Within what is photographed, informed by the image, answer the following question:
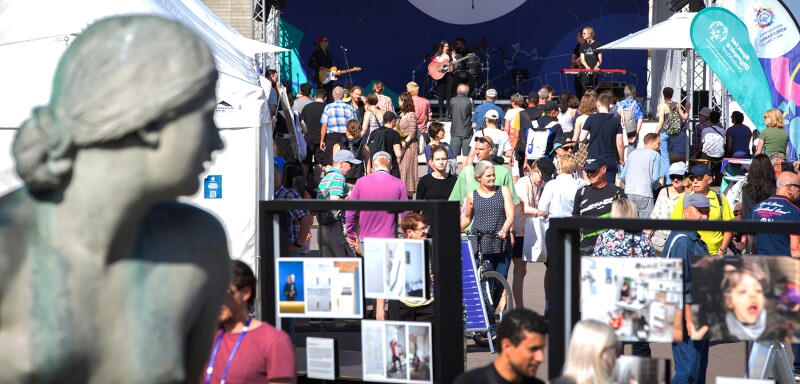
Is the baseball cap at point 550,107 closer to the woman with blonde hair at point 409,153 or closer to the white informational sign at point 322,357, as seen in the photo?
the woman with blonde hair at point 409,153

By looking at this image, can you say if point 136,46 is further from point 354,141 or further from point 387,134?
point 354,141

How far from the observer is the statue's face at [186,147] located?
1.79 metres

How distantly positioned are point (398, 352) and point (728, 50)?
9.95 m

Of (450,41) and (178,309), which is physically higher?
(450,41)

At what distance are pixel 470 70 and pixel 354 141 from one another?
1209 cm

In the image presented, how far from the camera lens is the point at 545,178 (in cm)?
1242

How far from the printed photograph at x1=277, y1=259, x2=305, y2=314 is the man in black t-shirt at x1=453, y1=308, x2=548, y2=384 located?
3.97ft

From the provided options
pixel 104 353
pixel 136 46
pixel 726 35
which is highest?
pixel 726 35

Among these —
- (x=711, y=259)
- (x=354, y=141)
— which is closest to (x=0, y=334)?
(x=711, y=259)

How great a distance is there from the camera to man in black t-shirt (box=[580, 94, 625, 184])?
15.5m

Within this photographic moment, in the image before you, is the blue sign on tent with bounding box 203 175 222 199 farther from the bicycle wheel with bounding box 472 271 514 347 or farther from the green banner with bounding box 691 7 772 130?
the green banner with bounding box 691 7 772 130

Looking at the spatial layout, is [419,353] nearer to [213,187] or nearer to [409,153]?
[213,187]

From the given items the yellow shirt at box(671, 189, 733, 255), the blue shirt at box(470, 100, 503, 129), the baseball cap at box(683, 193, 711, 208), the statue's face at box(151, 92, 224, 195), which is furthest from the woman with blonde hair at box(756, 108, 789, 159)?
the statue's face at box(151, 92, 224, 195)

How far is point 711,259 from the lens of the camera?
14.7ft
